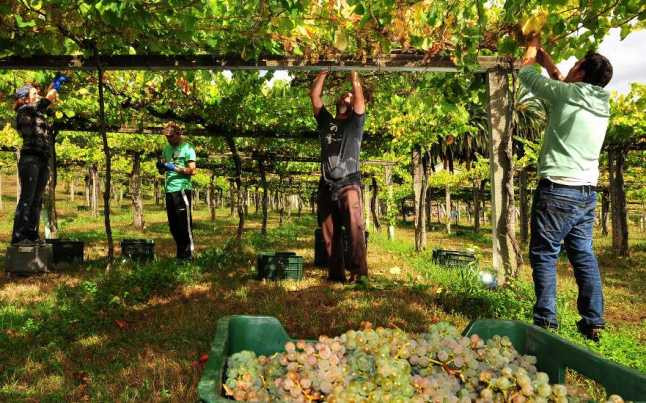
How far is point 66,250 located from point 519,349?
313 inches

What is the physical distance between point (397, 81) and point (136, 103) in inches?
209

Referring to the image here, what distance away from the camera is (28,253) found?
622 centimetres

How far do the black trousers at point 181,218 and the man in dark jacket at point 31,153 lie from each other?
187 centimetres

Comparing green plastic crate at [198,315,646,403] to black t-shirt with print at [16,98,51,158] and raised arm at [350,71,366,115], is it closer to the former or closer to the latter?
raised arm at [350,71,366,115]

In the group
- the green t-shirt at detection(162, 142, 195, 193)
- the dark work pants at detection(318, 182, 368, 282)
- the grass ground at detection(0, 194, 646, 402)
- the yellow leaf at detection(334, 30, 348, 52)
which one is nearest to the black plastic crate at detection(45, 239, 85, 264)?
the grass ground at detection(0, 194, 646, 402)

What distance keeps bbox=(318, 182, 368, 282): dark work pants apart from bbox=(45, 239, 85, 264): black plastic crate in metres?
4.56

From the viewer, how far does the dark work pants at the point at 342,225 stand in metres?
5.02

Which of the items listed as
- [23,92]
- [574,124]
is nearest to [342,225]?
[574,124]

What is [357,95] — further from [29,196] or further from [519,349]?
[29,196]

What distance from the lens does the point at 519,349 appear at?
1535 mm

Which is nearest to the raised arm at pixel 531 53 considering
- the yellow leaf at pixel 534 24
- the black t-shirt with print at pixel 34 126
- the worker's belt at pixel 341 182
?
the yellow leaf at pixel 534 24

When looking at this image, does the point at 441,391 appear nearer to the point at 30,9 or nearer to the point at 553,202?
the point at 553,202

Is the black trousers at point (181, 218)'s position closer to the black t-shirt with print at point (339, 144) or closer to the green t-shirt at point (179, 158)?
the green t-shirt at point (179, 158)

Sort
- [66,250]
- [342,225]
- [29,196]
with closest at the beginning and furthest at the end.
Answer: [342,225] → [29,196] → [66,250]
